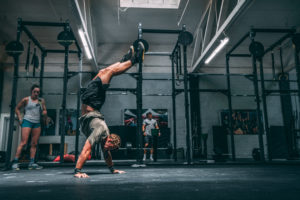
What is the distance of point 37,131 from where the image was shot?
12.2ft

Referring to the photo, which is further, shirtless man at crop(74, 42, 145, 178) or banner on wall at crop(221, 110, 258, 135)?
banner on wall at crop(221, 110, 258, 135)

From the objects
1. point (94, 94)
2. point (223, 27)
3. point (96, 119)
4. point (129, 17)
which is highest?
point (129, 17)

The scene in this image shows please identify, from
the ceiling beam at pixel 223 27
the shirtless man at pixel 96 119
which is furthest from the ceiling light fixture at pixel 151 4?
the shirtless man at pixel 96 119

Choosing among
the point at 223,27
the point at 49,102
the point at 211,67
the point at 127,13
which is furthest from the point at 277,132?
the point at 49,102

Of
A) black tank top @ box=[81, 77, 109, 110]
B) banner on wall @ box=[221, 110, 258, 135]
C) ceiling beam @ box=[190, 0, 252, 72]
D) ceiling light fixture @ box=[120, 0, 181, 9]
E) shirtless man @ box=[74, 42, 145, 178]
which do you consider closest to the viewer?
shirtless man @ box=[74, 42, 145, 178]

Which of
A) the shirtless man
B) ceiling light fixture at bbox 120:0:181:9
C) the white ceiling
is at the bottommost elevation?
the shirtless man

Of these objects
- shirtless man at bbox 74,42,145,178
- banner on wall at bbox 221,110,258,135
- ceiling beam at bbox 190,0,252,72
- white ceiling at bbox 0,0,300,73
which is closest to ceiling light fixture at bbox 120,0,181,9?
white ceiling at bbox 0,0,300,73

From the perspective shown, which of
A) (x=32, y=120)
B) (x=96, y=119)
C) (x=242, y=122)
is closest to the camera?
(x=96, y=119)

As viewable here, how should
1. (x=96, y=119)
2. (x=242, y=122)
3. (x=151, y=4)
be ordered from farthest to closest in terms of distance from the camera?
(x=242, y=122) < (x=151, y=4) < (x=96, y=119)

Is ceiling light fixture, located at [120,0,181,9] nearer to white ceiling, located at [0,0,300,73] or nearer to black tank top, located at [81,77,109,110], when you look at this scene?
white ceiling, located at [0,0,300,73]

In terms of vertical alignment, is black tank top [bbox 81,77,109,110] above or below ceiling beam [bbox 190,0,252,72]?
below

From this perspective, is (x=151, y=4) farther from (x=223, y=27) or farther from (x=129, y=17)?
(x=223, y=27)

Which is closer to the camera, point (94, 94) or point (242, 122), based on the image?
point (94, 94)

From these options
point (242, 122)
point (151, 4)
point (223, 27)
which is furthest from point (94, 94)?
point (242, 122)
